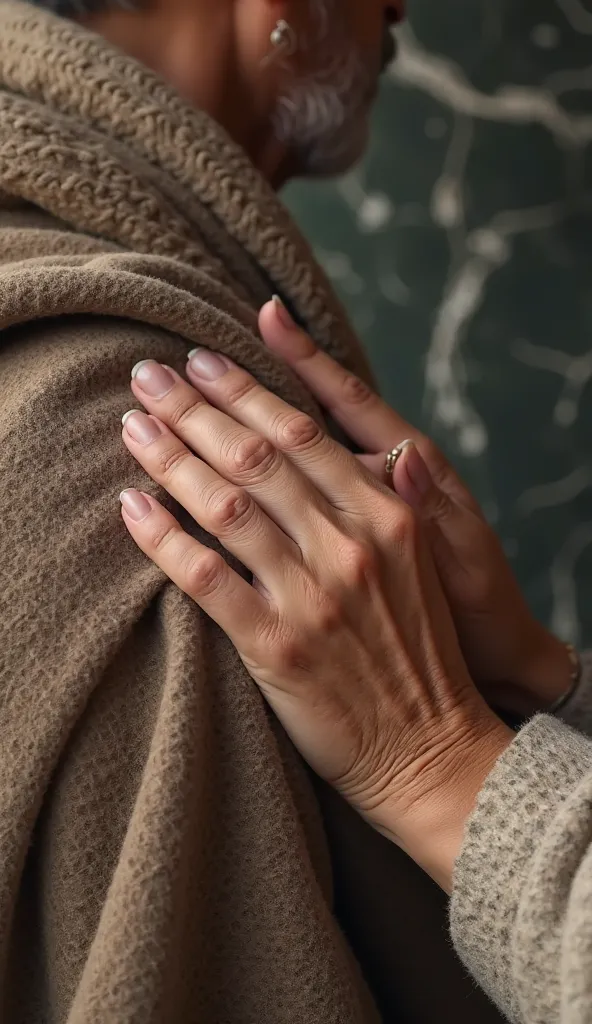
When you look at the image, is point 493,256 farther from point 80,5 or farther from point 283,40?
point 80,5

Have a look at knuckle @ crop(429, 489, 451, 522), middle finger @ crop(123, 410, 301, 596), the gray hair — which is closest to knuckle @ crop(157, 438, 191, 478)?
middle finger @ crop(123, 410, 301, 596)

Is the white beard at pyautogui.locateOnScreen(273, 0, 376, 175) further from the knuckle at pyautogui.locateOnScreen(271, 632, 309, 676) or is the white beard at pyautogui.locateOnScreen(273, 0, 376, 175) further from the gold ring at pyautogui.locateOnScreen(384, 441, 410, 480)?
the knuckle at pyautogui.locateOnScreen(271, 632, 309, 676)

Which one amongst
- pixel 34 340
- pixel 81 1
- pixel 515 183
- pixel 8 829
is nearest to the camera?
pixel 8 829

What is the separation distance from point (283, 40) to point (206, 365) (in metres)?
0.39

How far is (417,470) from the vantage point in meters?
0.67

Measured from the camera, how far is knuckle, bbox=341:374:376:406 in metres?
A: 0.69

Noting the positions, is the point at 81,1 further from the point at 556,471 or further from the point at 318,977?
the point at 556,471

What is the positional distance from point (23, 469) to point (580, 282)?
3.50ft

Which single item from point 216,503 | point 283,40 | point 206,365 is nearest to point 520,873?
point 216,503

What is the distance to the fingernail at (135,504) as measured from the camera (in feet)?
1.70

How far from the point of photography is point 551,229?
50.3 inches

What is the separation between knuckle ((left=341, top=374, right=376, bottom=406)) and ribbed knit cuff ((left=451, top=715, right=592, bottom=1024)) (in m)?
0.31

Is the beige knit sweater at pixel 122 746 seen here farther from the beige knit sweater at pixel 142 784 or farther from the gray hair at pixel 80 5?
the gray hair at pixel 80 5

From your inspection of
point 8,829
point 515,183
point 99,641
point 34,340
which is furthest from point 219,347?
point 515,183
